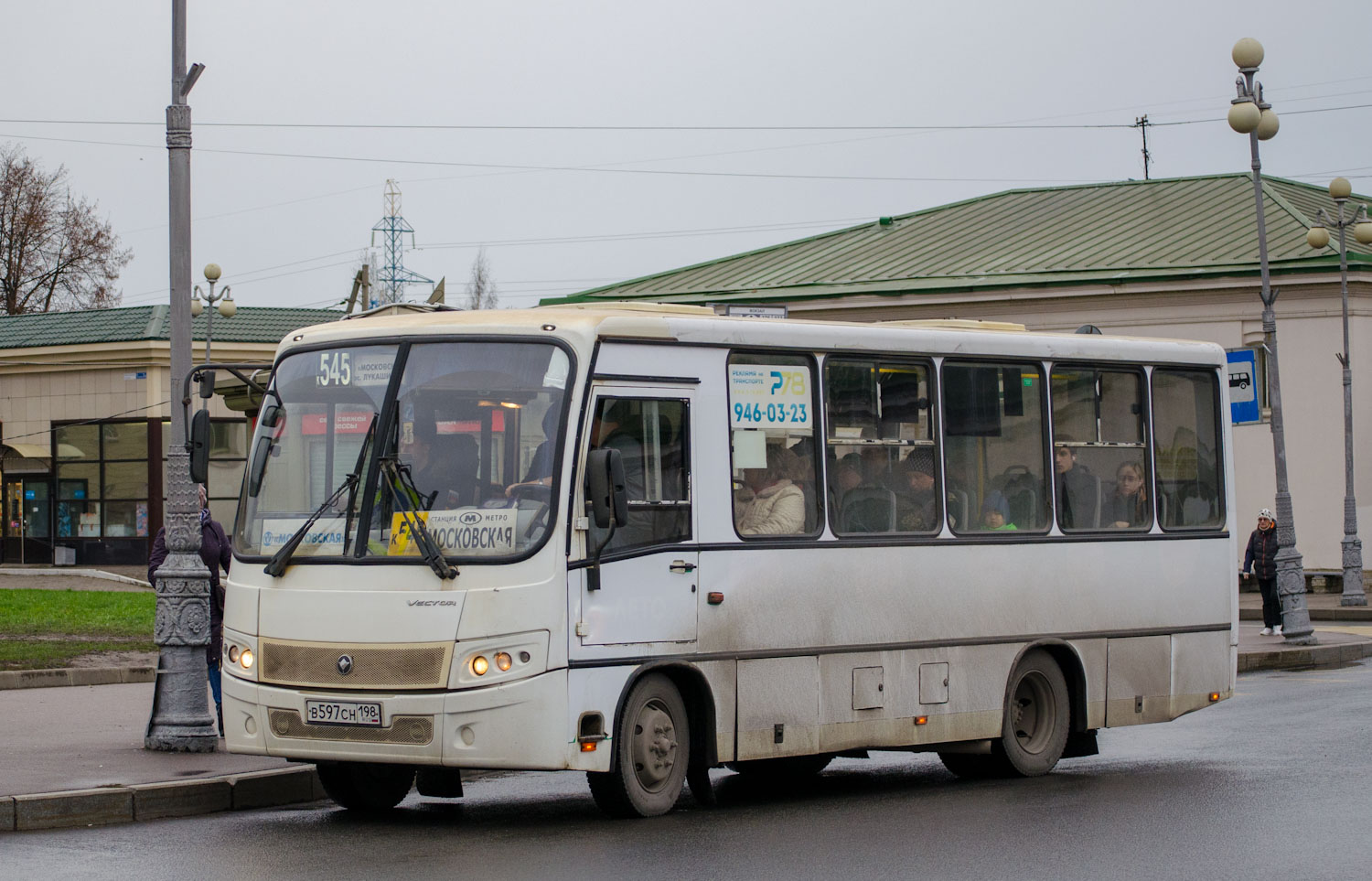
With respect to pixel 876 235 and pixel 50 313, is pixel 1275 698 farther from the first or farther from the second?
pixel 50 313

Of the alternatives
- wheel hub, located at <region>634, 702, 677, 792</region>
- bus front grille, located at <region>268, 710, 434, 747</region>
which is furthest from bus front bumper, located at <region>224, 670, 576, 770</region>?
wheel hub, located at <region>634, 702, 677, 792</region>

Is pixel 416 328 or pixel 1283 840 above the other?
pixel 416 328

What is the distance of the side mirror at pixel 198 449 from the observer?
36.6 feet

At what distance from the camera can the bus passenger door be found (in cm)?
1022

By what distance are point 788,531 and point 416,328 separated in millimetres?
2714

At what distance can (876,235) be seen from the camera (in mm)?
45438

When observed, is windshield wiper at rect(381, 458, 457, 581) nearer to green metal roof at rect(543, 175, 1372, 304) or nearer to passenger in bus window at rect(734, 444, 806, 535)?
passenger in bus window at rect(734, 444, 806, 535)

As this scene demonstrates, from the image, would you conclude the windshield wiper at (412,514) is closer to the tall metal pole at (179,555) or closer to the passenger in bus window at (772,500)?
the passenger in bus window at (772,500)

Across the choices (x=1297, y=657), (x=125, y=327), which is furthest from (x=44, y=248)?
(x=1297, y=657)

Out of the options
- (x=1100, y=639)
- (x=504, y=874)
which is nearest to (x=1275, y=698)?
(x=1100, y=639)

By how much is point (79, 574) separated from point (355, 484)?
37.6m

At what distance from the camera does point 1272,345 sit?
85.8 ft

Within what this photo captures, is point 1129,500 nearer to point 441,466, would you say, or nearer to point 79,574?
point 441,466

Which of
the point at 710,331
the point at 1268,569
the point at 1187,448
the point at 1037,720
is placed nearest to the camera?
the point at 710,331
